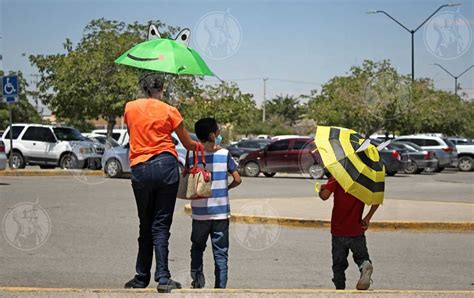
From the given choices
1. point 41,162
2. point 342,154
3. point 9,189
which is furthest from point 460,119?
point 342,154

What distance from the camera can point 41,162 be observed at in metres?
27.5

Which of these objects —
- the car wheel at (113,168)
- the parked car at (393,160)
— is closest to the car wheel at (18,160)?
the car wheel at (113,168)

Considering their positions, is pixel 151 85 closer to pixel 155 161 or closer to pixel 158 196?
pixel 155 161

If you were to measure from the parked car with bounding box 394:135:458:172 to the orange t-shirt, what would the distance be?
92.4 ft

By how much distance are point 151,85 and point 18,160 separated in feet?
75.4

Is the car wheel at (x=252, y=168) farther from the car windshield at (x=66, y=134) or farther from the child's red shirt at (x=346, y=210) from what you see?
the child's red shirt at (x=346, y=210)

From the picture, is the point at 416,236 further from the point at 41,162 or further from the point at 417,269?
the point at 41,162

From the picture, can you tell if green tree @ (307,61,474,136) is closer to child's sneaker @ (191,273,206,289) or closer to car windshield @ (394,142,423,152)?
car windshield @ (394,142,423,152)

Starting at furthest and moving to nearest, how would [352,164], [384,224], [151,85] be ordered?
[384,224] < [352,164] < [151,85]

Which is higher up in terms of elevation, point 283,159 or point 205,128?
point 205,128

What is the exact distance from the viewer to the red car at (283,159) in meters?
27.5

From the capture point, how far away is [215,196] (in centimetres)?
641

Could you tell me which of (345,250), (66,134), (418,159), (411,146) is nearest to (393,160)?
(418,159)

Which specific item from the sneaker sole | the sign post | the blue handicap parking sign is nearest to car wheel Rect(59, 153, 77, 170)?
the sign post
